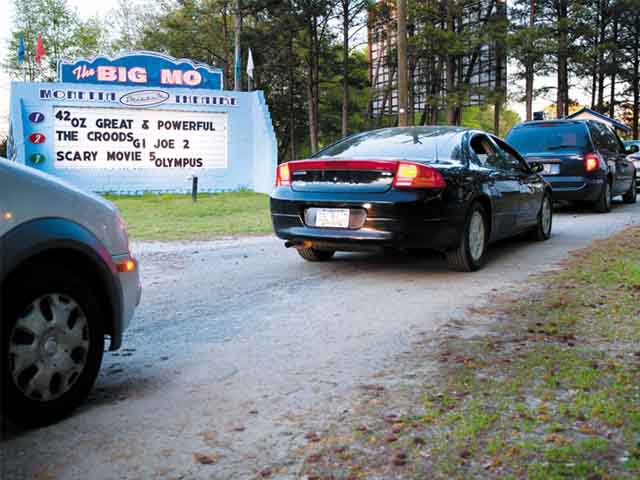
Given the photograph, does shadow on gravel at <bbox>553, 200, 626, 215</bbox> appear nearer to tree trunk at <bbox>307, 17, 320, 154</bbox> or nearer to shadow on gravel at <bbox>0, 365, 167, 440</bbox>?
shadow on gravel at <bbox>0, 365, 167, 440</bbox>

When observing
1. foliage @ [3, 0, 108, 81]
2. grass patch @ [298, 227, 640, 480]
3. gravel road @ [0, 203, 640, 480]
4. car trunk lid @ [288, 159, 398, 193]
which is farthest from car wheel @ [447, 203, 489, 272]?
foliage @ [3, 0, 108, 81]

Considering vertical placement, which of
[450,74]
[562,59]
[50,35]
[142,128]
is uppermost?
[50,35]

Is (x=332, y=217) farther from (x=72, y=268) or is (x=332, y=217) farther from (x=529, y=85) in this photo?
(x=529, y=85)

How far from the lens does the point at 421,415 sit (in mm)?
3033

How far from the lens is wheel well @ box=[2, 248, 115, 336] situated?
2.74 metres

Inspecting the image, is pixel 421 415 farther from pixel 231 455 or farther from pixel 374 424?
pixel 231 455

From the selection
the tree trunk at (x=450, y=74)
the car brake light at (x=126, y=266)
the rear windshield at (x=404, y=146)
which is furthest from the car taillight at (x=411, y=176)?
the tree trunk at (x=450, y=74)

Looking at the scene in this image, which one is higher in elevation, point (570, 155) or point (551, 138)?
point (551, 138)

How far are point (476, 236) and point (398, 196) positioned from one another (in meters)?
1.27

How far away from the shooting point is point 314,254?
24.6ft

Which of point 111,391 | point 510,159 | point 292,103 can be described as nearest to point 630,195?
point 510,159

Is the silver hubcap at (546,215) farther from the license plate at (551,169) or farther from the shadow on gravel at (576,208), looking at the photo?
the shadow on gravel at (576,208)

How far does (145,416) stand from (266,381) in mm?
710

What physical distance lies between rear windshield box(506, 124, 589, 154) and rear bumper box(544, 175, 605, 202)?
0.56 m
